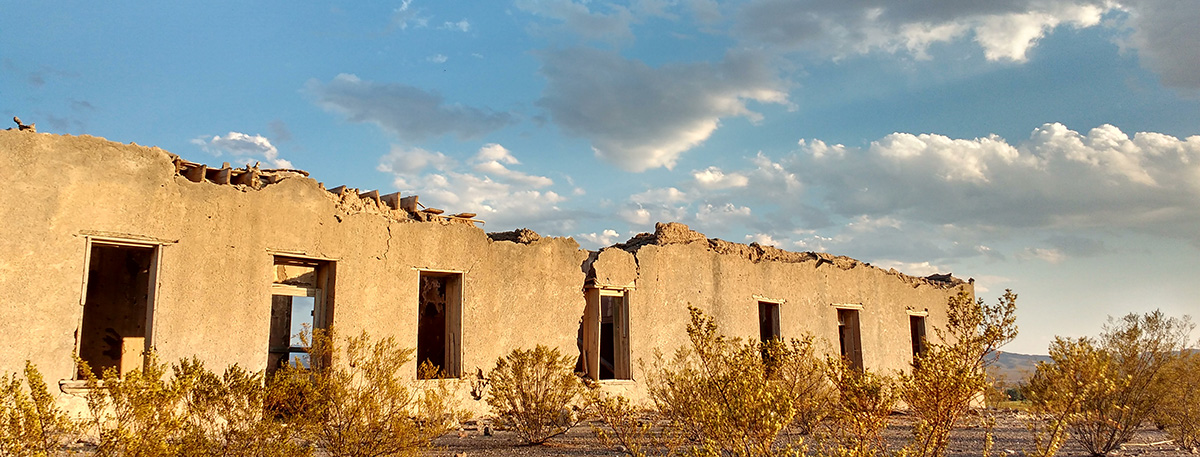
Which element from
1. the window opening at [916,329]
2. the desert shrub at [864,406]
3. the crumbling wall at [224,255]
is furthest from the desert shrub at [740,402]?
the window opening at [916,329]

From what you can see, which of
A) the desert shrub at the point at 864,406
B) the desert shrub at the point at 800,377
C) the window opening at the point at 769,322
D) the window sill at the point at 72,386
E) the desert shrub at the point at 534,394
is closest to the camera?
the desert shrub at the point at 864,406

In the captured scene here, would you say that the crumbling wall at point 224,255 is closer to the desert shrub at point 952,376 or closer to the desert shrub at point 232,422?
the desert shrub at point 232,422

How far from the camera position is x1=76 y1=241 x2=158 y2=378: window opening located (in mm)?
11297

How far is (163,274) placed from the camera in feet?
25.5

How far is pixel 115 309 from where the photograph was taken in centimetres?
1160

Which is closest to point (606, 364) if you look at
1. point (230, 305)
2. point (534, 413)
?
point (534, 413)

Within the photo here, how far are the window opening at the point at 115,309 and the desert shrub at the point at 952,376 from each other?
10.4 m

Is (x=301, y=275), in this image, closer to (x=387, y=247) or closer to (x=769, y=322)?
(x=387, y=247)

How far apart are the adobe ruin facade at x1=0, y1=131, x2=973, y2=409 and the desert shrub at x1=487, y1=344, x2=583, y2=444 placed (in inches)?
37.7

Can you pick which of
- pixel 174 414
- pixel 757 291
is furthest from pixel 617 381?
pixel 174 414

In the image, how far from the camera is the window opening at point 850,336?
1515 centimetres

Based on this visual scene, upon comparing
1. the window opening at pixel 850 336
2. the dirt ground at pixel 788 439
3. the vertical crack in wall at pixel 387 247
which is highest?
the vertical crack in wall at pixel 387 247

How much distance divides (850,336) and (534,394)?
27.9 ft

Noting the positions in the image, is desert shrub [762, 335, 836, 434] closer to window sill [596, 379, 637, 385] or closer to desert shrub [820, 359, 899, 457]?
desert shrub [820, 359, 899, 457]
